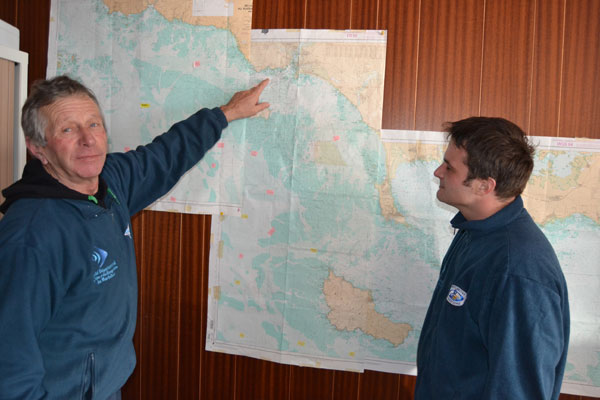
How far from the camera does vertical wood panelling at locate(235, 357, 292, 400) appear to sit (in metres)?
1.92

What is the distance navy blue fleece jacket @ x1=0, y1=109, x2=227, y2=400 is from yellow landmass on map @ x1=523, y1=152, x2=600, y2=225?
1.47 m

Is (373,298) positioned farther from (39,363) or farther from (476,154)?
(39,363)

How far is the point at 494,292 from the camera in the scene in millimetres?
1101

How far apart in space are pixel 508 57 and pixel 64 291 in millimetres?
1677

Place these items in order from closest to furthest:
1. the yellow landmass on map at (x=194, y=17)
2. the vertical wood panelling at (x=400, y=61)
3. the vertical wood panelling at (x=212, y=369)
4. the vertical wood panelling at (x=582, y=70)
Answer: the vertical wood panelling at (x=582, y=70) → the vertical wood panelling at (x=400, y=61) → the yellow landmass on map at (x=194, y=17) → the vertical wood panelling at (x=212, y=369)

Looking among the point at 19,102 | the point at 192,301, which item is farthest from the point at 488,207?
the point at 19,102

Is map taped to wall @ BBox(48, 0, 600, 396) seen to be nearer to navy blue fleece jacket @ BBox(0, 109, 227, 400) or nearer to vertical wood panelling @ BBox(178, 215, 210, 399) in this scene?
vertical wood panelling @ BBox(178, 215, 210, 399)

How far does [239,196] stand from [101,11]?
1028 millimetres

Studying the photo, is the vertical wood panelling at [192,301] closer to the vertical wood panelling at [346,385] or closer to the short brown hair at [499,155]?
the vertical wood panelling at [346,385]

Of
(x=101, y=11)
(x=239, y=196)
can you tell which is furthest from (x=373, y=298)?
(x=101, y=11)

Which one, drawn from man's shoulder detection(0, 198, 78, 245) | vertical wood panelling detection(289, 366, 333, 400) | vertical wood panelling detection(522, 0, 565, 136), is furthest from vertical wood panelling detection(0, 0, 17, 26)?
vertical wood panelling detection(522, 0, 565, 136)

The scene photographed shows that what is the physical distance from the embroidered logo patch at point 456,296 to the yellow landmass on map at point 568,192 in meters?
0.67

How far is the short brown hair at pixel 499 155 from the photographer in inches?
46.8

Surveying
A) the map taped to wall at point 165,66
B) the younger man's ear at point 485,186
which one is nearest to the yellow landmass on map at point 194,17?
the map taped to wall at point 165,66
